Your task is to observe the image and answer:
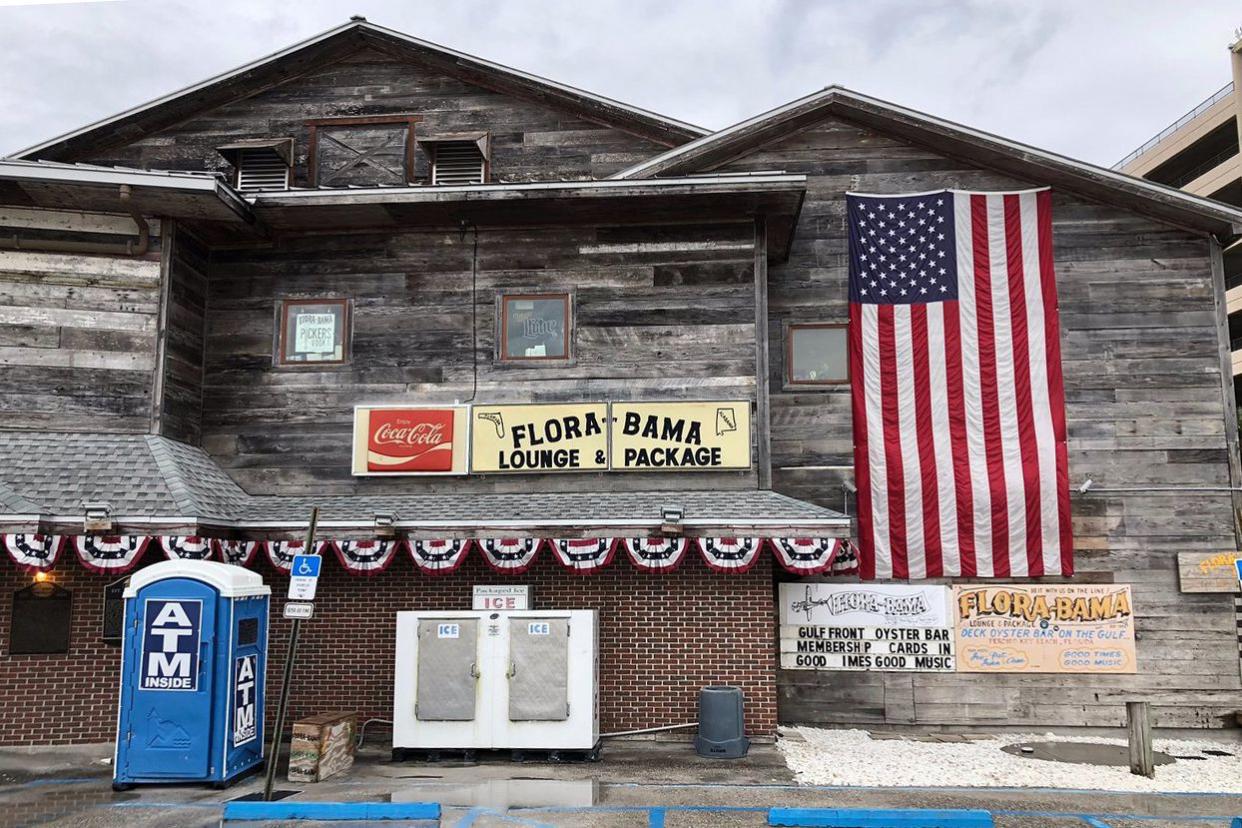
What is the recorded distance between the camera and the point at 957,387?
49.7ft

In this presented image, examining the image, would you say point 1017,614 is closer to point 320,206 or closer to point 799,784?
point 799,784

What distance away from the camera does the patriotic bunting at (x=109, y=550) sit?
11.8 meters

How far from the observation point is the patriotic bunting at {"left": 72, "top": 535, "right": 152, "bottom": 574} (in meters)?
11.8

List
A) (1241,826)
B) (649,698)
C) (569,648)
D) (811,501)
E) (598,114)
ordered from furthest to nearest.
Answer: (598,114), (811,501), (649,698), (569,648), (1241,826)

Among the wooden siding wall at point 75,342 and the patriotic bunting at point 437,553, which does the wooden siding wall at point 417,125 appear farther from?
the patriotic bunting at point 437,553

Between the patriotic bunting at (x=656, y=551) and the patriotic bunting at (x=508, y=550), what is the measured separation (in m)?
1.24

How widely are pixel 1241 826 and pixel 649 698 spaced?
701cm

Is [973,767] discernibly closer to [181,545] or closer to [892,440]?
[892,440]

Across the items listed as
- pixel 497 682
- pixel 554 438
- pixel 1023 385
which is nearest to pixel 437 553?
pixel 497 682

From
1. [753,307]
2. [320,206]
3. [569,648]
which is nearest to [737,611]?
[569,648]

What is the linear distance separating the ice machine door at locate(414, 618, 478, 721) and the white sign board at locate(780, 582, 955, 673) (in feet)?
16.6

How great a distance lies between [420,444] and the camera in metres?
14.1

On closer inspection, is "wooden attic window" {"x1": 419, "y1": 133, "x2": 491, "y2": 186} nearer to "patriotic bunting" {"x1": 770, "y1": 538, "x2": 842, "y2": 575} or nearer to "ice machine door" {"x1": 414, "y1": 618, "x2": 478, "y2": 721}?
"ice machine door" {"x1": 414, "y1": 618, "x2": 478, "y2": 721}

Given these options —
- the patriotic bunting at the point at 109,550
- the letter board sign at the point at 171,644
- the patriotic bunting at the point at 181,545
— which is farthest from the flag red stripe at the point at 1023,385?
the patriotic bunting at the point at 109,550
